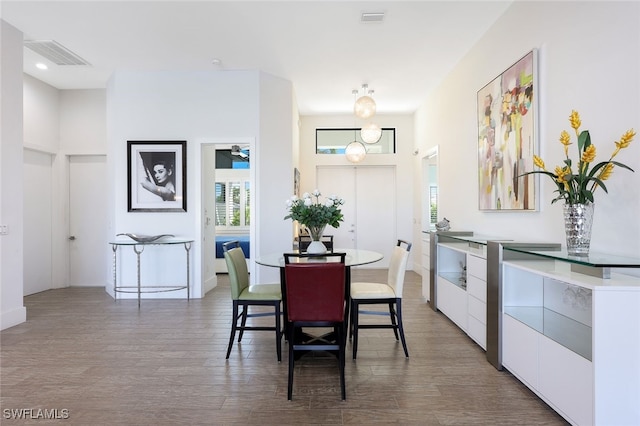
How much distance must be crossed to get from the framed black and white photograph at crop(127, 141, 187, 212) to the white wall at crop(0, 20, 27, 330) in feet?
4.39

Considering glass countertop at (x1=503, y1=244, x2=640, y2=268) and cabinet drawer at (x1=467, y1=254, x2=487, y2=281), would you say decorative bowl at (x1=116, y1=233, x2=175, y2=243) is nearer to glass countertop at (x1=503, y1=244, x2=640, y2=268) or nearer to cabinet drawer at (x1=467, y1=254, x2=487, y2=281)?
cabinet drawer at (x1=467, y1=254, x2=487, y2=281)

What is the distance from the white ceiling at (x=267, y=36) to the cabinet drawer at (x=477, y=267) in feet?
8.12

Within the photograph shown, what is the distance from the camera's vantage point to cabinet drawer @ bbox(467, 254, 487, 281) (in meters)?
3.07

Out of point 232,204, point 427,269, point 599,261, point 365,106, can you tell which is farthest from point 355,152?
point 599,261

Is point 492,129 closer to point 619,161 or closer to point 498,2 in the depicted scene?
point 498,2

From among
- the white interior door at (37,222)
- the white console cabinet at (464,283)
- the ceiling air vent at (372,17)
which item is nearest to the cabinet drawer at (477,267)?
the white console cabinet at (464,283)

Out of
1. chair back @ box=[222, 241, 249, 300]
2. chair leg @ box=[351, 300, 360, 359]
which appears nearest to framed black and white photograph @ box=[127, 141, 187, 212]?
chair back @ box=[222, 241, 249, 300]

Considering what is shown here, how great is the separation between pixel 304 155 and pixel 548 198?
533cm

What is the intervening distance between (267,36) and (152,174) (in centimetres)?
258

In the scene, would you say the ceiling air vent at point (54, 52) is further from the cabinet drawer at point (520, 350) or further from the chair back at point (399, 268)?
the cabinet drawer at point (520, 350)

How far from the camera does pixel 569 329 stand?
2.30 meters

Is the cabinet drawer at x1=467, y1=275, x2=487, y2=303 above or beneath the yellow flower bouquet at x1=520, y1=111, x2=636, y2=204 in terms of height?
beneath

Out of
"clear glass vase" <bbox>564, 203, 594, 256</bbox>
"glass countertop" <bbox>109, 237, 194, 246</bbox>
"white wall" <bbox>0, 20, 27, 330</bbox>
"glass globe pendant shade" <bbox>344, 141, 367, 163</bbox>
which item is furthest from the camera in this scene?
"glass globe pendant shade" <bbox>344, 141, 367, 163</bbox>

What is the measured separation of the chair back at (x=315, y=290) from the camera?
238 centimetres
